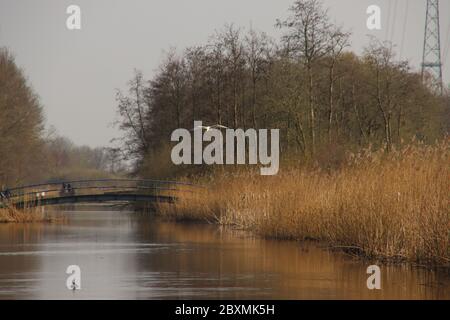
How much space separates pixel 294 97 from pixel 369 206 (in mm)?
22263

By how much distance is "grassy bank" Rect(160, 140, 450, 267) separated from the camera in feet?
61.1

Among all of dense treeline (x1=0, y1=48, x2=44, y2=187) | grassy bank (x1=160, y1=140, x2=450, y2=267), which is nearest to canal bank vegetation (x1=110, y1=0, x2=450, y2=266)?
grassy bank (x1=160, y1=140, x2=450, y2=267)

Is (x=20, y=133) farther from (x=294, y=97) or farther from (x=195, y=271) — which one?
(x=195, y=271)

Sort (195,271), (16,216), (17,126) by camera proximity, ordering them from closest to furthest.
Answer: (195,271) < (16,216) < (17,126)

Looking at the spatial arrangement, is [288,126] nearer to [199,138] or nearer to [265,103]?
[265,103]

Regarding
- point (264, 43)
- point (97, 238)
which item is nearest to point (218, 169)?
point (264, 43)

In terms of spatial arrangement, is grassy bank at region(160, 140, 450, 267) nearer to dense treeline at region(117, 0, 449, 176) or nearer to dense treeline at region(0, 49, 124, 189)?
dense treeline at region(117, 0, 449, 176)

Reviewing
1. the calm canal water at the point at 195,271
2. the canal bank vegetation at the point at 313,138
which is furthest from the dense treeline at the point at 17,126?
the calm canal water at the point at 195,271

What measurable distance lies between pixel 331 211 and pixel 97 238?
9.28 m

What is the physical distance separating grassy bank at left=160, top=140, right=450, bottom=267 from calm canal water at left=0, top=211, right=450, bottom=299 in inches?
21.5

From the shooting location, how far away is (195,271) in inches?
764

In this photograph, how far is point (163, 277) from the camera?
18.4 meters

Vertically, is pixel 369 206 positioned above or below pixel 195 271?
above

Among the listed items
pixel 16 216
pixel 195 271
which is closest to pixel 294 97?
pixel 16 216
